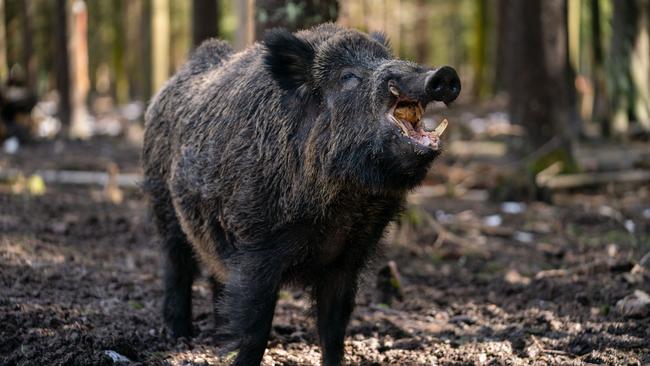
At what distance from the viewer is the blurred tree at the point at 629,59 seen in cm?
1666

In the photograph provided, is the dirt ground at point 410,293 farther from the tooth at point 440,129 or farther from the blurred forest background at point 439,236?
the tooth at point 440,129

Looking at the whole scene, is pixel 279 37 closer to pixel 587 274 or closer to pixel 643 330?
pixel 643 330

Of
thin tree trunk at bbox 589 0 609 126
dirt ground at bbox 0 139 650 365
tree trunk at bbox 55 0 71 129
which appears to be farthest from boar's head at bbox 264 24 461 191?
tree trunk at bbox 55 0 71 129

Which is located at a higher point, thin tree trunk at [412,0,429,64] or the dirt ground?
thin tree trunk at [412,0,429,64]

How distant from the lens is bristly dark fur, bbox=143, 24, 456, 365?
4543 millimetres

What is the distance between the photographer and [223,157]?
5.11 metres

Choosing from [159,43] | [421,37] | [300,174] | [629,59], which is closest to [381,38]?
[300,174]

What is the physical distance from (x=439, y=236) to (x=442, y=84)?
16.6 ft

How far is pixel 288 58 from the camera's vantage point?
4859 mm

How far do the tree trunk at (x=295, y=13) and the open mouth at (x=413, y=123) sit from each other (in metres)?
2.73

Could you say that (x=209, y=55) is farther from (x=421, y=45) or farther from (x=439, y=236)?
(x=421, y=45)

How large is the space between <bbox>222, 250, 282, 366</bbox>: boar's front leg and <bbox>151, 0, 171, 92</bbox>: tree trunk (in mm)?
14323

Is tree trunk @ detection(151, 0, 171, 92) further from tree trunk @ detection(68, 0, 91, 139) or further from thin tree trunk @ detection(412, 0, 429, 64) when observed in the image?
thin tree trunk @ detection(412, 0, 429, 64)

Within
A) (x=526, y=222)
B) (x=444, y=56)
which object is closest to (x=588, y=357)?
(x=526, y=222)
